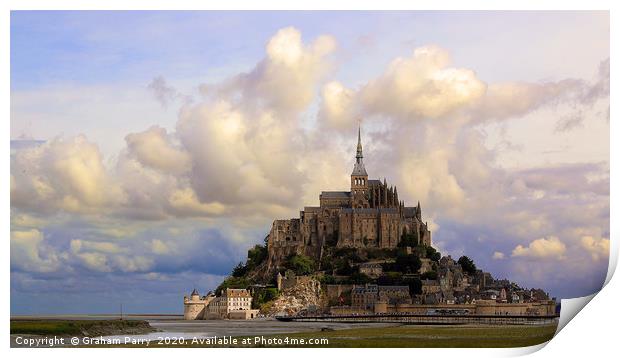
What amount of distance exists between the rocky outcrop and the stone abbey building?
13.9ft

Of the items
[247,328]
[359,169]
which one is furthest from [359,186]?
[247,328]

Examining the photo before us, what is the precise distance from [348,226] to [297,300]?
6990mm

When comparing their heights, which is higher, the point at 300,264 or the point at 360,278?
the point at 300,264

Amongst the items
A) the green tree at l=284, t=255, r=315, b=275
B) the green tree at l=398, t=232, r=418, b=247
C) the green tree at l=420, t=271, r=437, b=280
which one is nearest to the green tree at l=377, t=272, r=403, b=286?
the green tree at l=420, t=271, r=437, b=280

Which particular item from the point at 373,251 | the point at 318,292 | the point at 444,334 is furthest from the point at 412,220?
the point at 444,334

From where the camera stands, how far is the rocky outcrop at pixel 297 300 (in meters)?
61.0

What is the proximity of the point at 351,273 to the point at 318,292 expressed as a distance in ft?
9.46

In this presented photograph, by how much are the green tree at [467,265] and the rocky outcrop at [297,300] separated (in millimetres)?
8910

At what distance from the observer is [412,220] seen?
67.9 meters

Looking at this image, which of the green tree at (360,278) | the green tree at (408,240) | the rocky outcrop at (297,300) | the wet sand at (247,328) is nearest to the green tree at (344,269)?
the green tree at (360,278)

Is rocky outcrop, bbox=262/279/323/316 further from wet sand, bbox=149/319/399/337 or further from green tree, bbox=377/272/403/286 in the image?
green tree, bbox=377/272/403/286

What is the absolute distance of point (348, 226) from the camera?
2645 inches

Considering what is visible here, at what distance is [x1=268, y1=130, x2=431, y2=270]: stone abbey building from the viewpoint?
6700 cm

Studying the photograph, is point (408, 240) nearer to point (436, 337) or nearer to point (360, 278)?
point (360, 278)
